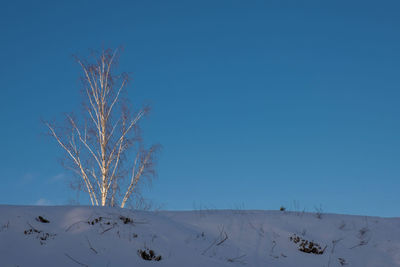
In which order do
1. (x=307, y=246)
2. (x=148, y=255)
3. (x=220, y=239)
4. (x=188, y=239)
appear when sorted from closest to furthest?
(x=148, y=255), (x=188, y=239), (x=220, y=239), (x=307, y=246)

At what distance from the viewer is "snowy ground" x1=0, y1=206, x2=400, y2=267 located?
13.2ft

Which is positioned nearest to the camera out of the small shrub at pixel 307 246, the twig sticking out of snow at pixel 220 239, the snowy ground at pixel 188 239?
the snowy ground at pixel 188 239

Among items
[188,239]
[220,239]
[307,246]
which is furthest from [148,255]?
[307,246]

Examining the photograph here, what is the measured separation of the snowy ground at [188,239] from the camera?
13.2 feet

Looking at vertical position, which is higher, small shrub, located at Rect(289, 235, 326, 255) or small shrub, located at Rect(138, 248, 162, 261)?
small shrub, located at Rect(289, 235, 326, 255)

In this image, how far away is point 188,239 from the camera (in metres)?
4.73

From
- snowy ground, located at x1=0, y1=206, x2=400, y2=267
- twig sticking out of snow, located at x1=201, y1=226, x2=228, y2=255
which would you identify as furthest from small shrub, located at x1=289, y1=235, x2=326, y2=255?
twig sticking out of snow, located at x1=201, y1=226, x2=228, y2=255

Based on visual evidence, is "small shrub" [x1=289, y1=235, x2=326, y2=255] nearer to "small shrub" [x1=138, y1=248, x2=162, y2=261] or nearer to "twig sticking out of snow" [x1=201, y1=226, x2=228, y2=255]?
"twig sticking out of snow" [x1=201, y1=226, x2=228, y2=255]

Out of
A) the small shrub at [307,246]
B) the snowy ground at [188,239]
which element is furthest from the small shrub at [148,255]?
the small shrub at [307,246]

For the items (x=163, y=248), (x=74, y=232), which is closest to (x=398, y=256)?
(x=163, y=248)

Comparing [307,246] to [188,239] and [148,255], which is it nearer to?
[188,239]

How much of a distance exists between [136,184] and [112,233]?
9056 mm

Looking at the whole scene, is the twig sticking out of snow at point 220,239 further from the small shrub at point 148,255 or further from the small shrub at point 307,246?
the small shrub at point 307,246

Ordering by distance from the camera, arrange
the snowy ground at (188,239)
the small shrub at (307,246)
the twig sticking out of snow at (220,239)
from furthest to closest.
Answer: the small shrub at (307,246) < the twig sticking out of snow at (220,239) < the snowy ground at (188,239)
